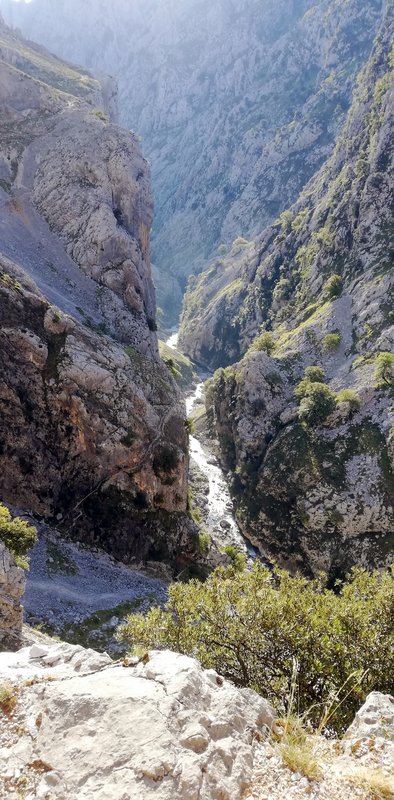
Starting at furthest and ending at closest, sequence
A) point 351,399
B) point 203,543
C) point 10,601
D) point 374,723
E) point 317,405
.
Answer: point 317,405
point 351,399
point 203,543
point 10,601
point 374,723

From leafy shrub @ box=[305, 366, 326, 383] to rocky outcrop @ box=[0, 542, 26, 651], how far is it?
60.5 m

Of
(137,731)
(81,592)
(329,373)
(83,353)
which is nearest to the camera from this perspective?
(137,731)

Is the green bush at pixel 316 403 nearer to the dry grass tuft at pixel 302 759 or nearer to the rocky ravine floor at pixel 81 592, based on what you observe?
the rocky ravine floor at pixel 81 592

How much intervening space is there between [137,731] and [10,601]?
1504 centimetres

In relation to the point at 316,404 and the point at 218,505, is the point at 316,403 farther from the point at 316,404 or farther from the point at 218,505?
the point at 218,505

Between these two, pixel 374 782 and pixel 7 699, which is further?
pixel 7 699

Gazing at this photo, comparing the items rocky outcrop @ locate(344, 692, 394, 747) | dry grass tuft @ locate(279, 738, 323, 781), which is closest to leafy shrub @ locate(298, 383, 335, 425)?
rocky outcrop @ locate(344, 692, 394, 747)

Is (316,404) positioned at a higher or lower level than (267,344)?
lower

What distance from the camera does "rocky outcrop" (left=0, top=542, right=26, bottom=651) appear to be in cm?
1981

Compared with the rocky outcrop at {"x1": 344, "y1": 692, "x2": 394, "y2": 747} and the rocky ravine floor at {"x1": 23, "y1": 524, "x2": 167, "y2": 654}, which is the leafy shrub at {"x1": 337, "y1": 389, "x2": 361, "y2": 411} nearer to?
the rocky ravine floor at {"x1": 23, "y1": 524, "x2": 167, "y2": 654}

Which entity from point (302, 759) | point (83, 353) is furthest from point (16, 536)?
point (83, 353)

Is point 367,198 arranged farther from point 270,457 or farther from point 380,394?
point 270,457

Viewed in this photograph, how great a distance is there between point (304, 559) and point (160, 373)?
3077 cm

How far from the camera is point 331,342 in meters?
76.6
